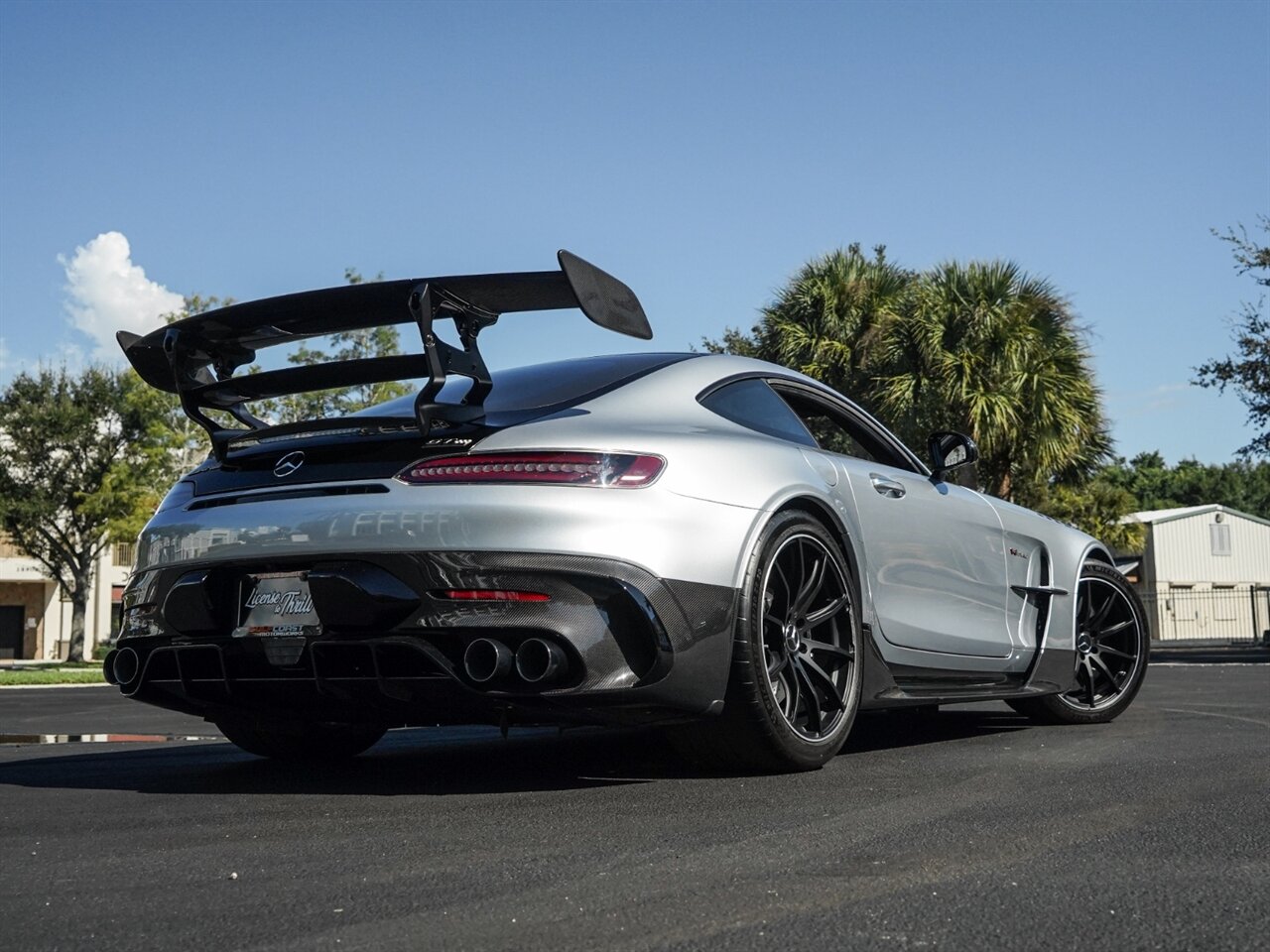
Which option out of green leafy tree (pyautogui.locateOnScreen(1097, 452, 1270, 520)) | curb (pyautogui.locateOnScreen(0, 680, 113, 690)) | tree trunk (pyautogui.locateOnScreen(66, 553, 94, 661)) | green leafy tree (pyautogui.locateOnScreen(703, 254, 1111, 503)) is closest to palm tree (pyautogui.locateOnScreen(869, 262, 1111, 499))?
green leafy tree (pyautogui.locateOnScreen(703, 254, 1111, 503))

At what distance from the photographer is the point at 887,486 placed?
520cm

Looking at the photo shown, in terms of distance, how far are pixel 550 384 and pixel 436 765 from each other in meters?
1.45

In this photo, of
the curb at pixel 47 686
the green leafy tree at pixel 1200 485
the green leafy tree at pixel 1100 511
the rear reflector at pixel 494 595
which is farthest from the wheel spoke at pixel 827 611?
the green leafy tree at pixel 1200 485

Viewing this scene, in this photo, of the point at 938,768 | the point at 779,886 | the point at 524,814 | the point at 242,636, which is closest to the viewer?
the point at 779,886

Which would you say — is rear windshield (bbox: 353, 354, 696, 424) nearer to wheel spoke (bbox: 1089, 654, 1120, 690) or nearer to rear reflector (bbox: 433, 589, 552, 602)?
rear reflector (bbox: 433, 589, 552, 602)

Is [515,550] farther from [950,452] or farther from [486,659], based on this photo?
[950,452]

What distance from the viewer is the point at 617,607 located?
12.9ft

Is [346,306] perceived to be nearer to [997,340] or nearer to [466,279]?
[466,279]

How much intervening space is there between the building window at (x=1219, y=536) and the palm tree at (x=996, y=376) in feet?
112

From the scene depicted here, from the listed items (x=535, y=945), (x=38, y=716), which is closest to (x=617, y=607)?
(x=535, y=945)

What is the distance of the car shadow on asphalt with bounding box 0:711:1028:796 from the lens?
174 inches

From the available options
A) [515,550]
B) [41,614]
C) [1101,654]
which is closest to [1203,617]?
[41,614]

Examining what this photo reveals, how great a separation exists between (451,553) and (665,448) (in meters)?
0.70

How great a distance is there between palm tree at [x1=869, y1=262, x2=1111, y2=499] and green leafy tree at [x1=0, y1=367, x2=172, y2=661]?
21.2 meters
